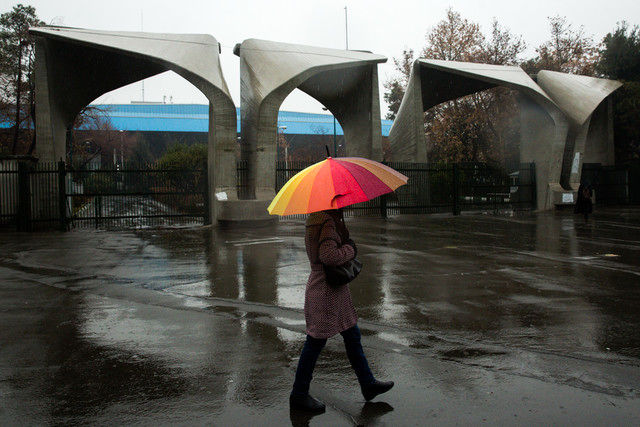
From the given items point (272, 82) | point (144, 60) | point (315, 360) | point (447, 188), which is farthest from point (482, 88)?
point (315, 360)

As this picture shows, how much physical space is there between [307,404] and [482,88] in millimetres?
24915

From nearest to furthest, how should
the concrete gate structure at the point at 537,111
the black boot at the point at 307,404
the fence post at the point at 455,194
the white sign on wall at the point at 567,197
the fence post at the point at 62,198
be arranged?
the black boot at the point at 307,404, the fence post at the point at 62,198, the fence post at the point at 455,194, the concrete gate structure at the point at 537,111, the white sign on wall at the point at 567,197

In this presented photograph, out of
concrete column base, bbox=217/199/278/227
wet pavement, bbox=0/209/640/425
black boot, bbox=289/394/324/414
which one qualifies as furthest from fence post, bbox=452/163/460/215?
black boot, bbox=289/394/324/414

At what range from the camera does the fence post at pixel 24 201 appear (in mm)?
17297

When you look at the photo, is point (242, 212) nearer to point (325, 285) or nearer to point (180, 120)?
point (325, 285)

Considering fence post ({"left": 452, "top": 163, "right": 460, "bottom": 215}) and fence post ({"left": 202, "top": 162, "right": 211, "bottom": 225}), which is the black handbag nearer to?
fence post ({"left": 202, "top": 162, "right": 211, "bottom": 225})

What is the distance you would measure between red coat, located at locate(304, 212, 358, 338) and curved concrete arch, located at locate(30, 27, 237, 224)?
47.6 ft

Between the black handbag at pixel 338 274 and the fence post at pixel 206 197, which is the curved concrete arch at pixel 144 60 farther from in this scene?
the black handbag at pixel 338 274

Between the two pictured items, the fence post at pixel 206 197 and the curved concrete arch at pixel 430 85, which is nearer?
the fence post at pixel 206 197

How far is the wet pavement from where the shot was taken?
13.0 feet

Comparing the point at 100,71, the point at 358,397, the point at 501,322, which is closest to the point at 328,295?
the point at 358,397

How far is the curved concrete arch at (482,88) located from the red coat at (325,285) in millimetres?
19783

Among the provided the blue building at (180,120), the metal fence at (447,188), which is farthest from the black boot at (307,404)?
the blue building at (180,120)

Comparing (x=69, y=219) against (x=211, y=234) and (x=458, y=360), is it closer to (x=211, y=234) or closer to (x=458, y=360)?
(x=211, y=234)
